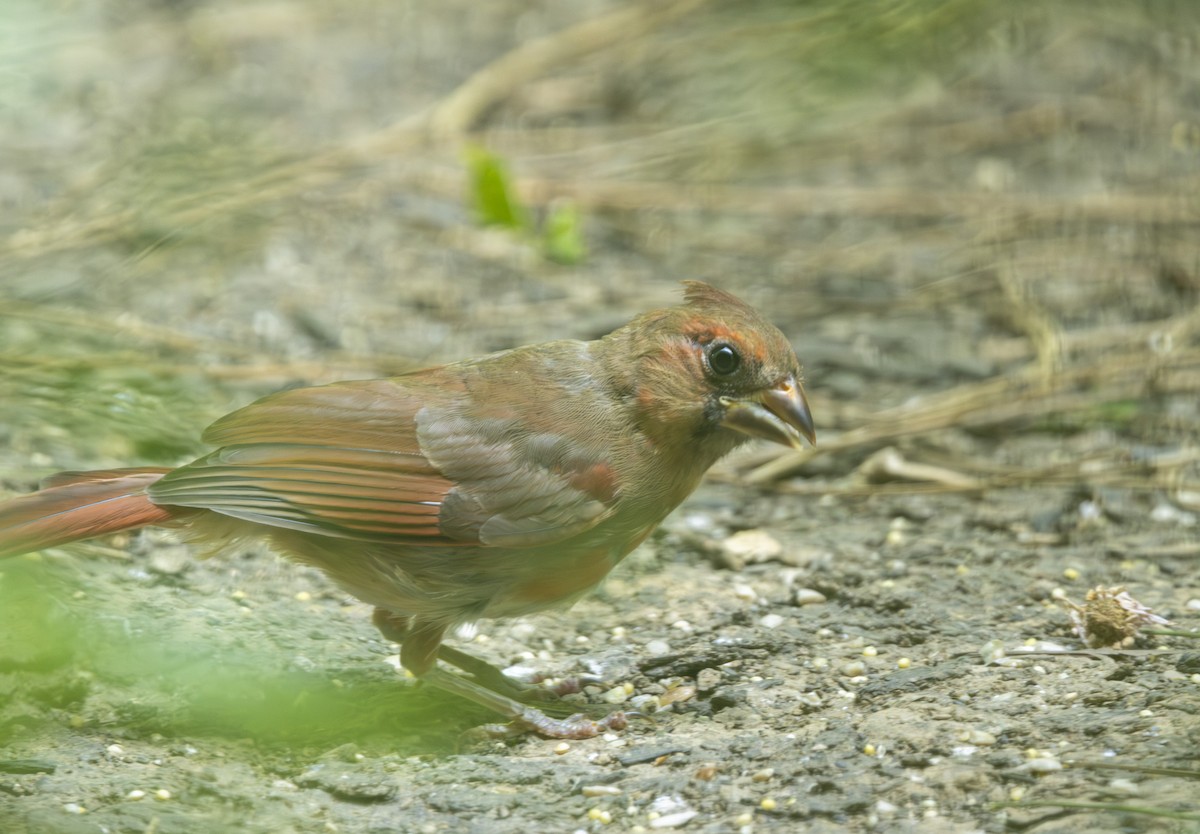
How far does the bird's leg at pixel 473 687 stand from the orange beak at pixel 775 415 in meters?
0.83

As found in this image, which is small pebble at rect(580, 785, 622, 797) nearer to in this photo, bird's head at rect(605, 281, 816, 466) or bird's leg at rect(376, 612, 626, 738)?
bird's leg at rect(376, 612, 626, 738)

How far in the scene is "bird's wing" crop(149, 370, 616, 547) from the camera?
3676 mm

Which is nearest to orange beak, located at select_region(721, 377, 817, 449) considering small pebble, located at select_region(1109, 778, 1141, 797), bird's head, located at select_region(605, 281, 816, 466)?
bird's head, located at select_region(605, 281, 816, 466)

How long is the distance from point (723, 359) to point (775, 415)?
20 centimetres

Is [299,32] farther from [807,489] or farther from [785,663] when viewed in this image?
[785,663]

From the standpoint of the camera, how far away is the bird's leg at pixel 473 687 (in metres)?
3.70

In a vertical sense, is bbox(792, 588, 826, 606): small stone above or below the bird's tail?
above

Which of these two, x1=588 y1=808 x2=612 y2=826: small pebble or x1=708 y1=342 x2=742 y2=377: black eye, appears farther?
x1=708 y1=342 x2=742 y2=377: black eye

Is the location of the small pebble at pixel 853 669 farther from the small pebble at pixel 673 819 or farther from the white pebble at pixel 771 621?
the small pebble at pixel 673 819

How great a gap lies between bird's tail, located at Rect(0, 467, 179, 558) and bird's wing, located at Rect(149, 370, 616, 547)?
8 centimetres

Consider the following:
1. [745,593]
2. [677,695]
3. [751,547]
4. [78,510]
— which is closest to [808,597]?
[745,593]

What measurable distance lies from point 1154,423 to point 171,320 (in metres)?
4.04

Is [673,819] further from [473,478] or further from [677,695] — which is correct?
[473,478]

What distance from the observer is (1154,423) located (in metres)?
5.45
